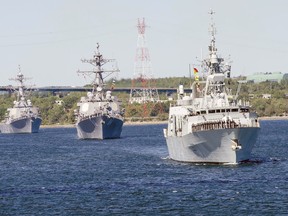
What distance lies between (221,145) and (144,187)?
41.2ft

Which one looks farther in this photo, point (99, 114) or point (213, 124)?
point (99, 114)

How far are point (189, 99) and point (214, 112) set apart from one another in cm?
854

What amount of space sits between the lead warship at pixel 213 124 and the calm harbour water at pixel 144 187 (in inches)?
61.0

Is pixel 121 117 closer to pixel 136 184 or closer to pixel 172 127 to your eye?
pixel 172 127

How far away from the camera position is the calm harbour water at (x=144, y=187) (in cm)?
5800

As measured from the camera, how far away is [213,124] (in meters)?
79.4

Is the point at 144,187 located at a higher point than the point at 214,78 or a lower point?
lower

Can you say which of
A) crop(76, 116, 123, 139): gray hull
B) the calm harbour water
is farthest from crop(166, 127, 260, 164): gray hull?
crop(76, 116, 123, 139): gray hull

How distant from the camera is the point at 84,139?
165m

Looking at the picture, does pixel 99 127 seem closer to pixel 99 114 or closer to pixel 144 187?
pixel 99 114

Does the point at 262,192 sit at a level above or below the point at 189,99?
below

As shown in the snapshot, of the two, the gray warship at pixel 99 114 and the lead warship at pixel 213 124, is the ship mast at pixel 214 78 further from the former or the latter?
the gray warship at pixel 99 114

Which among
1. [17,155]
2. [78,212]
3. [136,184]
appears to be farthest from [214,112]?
[17,155]

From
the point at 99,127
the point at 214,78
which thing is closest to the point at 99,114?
the point at 99,127
